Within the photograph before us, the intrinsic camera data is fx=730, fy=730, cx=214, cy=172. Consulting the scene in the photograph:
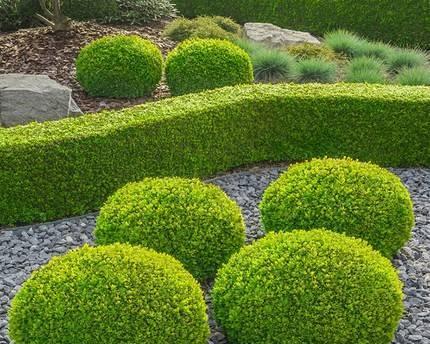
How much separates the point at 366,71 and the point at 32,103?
4.63 metres

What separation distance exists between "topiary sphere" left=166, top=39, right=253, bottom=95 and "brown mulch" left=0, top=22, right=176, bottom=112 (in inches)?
18.8

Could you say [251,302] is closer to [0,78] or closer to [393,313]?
[393,313]

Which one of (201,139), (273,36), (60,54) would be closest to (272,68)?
(273,36)

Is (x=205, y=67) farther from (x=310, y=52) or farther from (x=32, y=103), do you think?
(x=310, y=52)

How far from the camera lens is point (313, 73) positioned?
32.9ft

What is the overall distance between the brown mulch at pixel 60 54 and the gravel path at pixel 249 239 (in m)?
2.37

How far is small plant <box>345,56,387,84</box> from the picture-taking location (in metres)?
9.90

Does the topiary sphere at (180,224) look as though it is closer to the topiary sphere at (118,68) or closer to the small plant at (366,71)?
the topiary sphere at (118,68)

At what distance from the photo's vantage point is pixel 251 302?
4395mm

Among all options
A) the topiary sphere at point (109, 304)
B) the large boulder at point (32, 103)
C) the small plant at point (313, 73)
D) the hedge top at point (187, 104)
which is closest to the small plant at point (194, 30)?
the small plant at point (313, 73)

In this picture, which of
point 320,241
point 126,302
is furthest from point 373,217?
point 126,302

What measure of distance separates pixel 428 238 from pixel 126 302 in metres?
3.20

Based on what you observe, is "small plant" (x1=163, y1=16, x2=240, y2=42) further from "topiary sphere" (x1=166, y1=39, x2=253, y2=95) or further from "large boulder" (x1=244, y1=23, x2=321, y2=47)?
"topiary sphere" (x1=166, y1=39, x2=253, y2=95)

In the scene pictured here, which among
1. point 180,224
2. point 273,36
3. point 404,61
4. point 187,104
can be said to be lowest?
point 273,36
